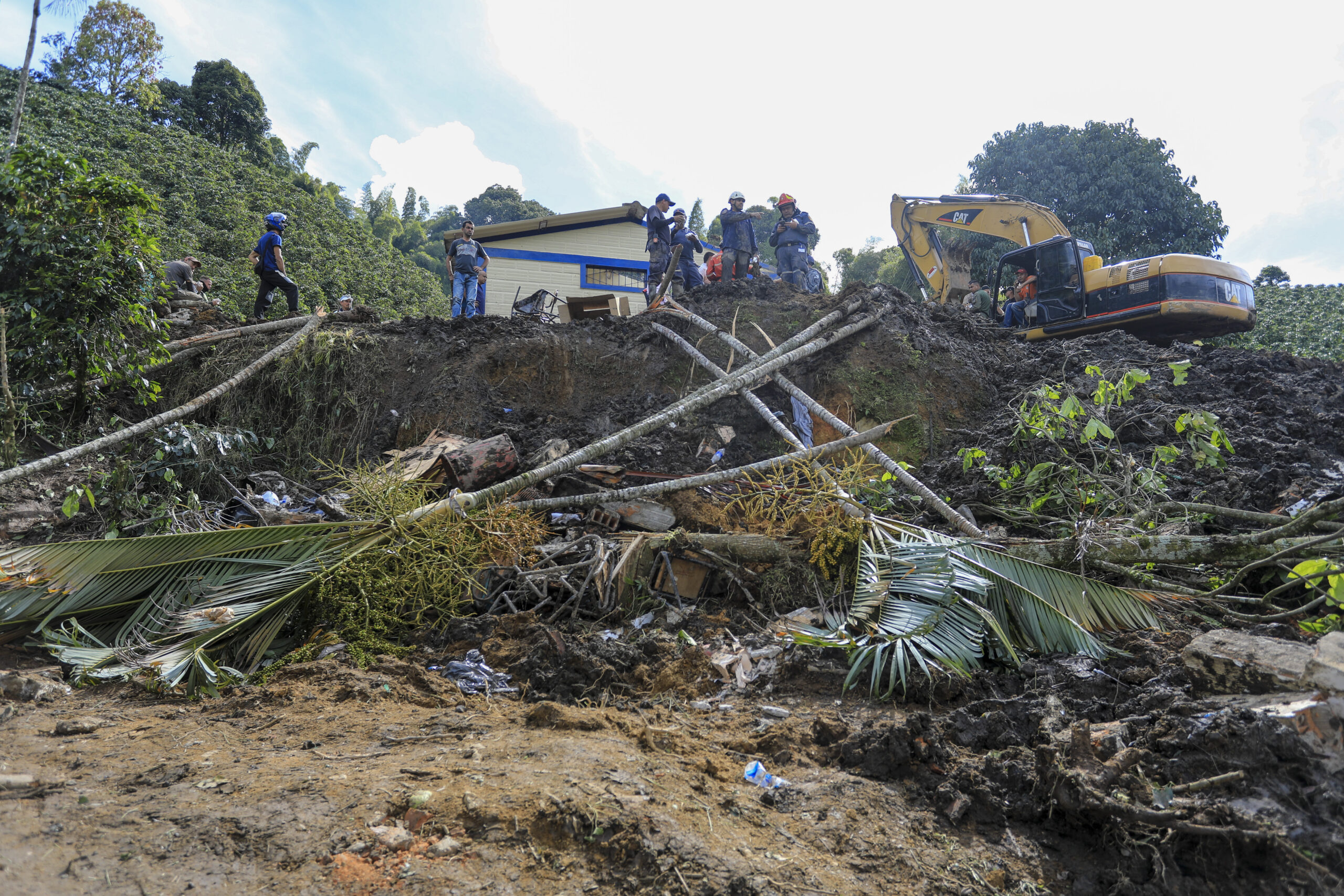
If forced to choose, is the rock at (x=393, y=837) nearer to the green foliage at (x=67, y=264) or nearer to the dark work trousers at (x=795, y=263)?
the green foliage at (x=67, y=264)

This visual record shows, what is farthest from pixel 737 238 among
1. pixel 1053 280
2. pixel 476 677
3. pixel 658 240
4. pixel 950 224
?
pixel 476 677

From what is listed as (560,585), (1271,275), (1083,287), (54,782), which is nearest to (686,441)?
(560,585)

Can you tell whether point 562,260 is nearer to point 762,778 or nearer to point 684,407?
point 684,407

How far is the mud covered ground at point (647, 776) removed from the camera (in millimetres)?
1904

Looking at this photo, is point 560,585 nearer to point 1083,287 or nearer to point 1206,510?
point 1206,510

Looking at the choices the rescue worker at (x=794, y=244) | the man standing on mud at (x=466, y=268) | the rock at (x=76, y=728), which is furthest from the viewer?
the rescue worker at (x=794, y=244)

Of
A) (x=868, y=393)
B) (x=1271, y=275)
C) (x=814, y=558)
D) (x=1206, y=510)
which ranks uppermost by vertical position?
(x=1271, y=275)

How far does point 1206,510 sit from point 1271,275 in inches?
1048

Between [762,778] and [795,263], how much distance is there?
9251 mm

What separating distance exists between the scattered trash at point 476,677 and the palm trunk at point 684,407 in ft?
3.24

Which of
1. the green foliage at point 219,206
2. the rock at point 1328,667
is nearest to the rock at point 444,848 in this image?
the rock at point 1328,667

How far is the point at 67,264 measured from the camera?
536 cm

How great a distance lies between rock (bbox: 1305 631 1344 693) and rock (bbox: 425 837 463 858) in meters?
2.71

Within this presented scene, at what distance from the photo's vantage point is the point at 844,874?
2.00 metres
